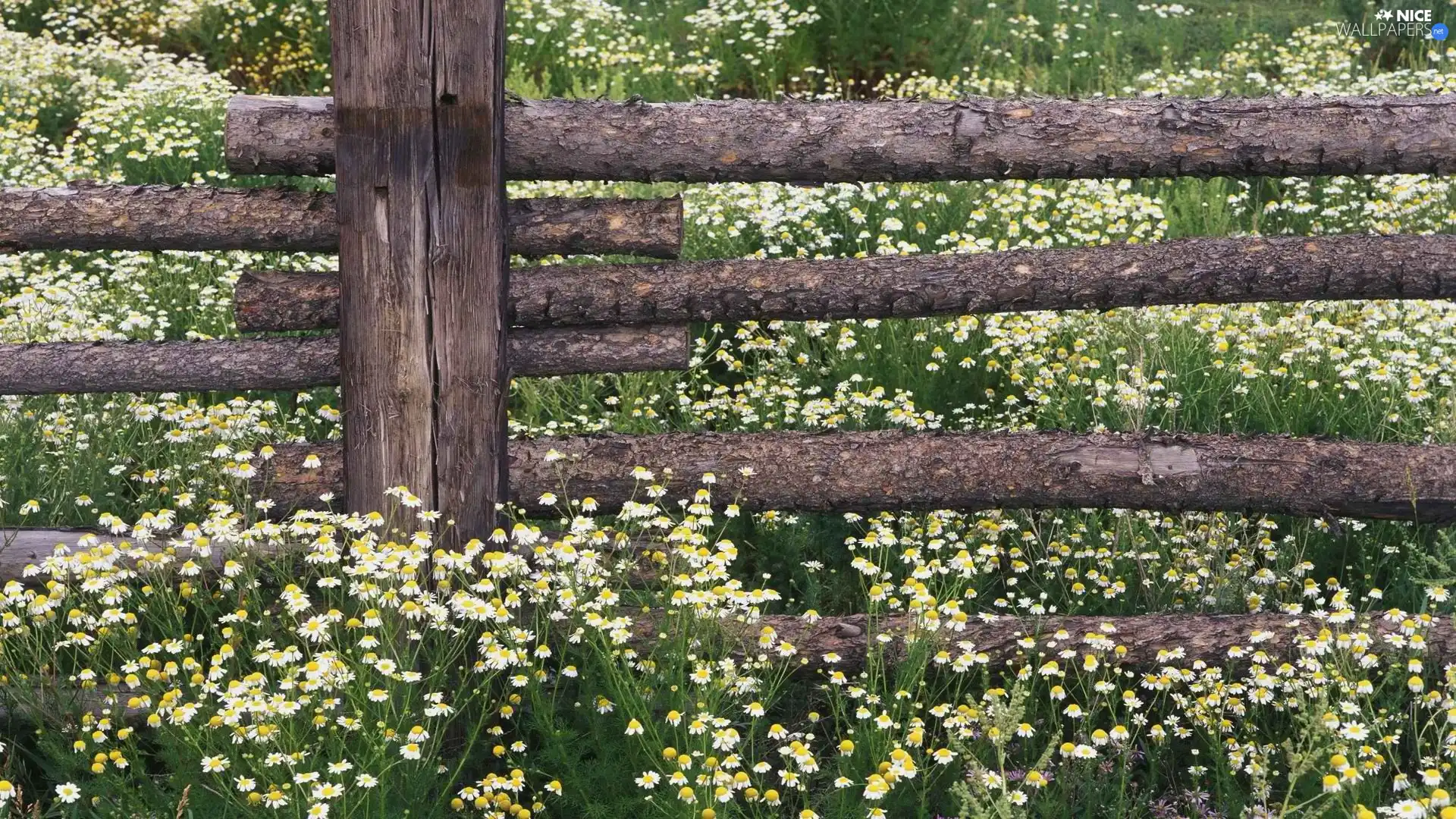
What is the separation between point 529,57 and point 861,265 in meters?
6.30

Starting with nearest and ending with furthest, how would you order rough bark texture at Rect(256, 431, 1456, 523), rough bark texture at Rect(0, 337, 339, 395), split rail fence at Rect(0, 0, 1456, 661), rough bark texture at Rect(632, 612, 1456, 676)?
split rail fence at Rect(0, 0, 1456, 661), rough bark texture at Rect(632, 612, 1456, 676), rough bark texture at Rect(256, 431, 1456, 523), rough bark texture at Rect(0, 337, 339, 395)

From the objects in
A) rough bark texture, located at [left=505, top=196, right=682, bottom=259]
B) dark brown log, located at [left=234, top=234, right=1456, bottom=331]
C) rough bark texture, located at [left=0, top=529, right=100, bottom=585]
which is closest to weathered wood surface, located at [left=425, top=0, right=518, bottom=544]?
rough bark texture, located at [left=505, top=196, right=682, bottom=259]

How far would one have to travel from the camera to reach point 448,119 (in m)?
3.38

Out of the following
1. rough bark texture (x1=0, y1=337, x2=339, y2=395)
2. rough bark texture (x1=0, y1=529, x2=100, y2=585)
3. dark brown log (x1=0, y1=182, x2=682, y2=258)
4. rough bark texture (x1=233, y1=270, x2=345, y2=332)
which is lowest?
rough bark texture (x1=0, y1=529, x2=100, y2=585)

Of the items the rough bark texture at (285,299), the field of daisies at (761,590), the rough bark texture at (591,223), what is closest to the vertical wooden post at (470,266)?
the field of daisies at (761,590)

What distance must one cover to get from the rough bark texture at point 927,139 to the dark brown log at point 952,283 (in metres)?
0.26

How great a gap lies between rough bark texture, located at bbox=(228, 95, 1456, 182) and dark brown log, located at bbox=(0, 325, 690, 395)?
517 millimetres

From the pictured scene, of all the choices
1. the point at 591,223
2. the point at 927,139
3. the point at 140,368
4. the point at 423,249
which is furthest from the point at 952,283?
the point at 140,368

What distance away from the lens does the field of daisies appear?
10.0 ft

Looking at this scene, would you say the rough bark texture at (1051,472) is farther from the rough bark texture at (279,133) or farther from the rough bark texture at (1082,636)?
the rough bark texture at (279,133)

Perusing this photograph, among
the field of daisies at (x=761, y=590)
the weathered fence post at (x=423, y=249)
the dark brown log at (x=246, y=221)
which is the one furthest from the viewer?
the dark brown log at (x=246, y=221)

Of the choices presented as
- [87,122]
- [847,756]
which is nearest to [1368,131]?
[847,756]

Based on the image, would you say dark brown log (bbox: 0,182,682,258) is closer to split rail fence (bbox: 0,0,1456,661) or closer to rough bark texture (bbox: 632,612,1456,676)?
split rail fence (bbox: 0,0,1456,661)

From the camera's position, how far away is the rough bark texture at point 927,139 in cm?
364
